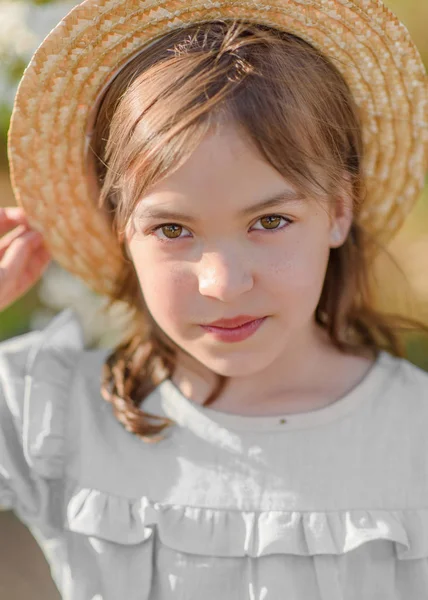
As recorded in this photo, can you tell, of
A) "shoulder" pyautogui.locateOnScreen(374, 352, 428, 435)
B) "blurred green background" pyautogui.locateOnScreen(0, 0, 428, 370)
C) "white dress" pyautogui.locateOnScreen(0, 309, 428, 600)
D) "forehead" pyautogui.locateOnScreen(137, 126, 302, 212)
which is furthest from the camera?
"blurred green background" pyautogui.locateOnScreen(0, 0, 428, 370)

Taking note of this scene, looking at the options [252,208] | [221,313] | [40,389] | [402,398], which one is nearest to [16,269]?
[40,389]

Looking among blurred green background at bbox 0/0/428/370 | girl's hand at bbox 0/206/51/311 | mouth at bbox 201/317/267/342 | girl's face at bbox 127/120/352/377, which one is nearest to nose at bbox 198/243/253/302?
girl's face at bbox 127/120/352/377

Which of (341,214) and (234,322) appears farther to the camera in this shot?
(341,214)

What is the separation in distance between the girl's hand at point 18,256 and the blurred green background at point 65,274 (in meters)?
0.86

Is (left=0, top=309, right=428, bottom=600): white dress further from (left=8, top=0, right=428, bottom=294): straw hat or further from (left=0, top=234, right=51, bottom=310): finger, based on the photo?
(left=8, top=0, right=428, bottom=294): straw hat

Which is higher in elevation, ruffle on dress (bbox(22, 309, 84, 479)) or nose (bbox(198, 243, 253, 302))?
nose (bbox(198, 243, 253, 302))

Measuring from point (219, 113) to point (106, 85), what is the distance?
0.34 meters

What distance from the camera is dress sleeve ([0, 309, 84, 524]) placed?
1.80 m

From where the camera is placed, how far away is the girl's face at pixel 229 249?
1489 mm

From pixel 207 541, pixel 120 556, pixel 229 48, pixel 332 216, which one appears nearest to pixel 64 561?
pixel 120 556

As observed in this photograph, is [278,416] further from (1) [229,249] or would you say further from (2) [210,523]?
(1) [229,249]

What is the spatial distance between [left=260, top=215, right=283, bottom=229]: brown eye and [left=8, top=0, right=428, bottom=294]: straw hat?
1.23 ft

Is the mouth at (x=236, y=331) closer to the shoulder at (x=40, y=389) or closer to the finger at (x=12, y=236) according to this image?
the shoulder at (x=40, y=389)

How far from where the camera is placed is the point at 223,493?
1.75 meters
